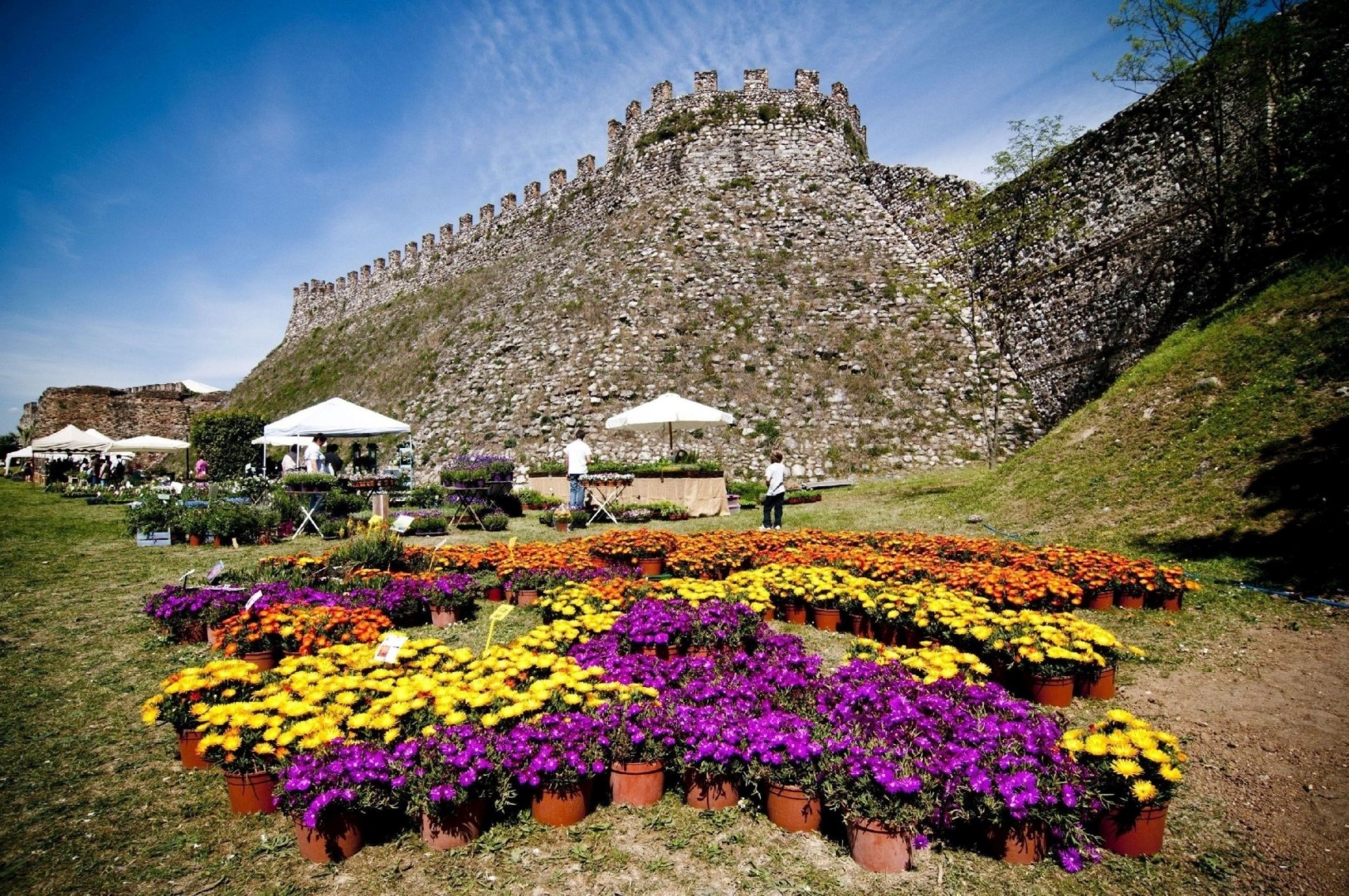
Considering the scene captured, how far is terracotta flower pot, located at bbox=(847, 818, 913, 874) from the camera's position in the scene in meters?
3.32

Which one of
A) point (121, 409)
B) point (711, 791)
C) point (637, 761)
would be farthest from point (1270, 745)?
point (121, 409)

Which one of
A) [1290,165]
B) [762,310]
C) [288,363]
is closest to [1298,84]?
[1290,165]

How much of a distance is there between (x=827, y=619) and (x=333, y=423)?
15.0m

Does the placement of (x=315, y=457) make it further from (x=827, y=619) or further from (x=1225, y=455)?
(x=1225, y=455)

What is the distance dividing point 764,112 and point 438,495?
24.0 metres

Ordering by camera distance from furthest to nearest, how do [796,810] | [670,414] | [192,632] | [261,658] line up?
[670,414] → [192,632] → [261,658] → [796,810]

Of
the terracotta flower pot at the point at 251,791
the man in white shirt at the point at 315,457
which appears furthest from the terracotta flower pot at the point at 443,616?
the man in white shirt at the point at 315,457

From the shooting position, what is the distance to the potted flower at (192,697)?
14.2ft

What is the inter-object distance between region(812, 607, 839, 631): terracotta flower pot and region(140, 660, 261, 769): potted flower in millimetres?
5502

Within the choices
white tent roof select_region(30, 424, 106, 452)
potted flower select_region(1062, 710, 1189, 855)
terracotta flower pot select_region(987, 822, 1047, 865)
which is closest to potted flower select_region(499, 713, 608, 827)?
terracotta flower pot select_region(987, 822, 1047, 865)

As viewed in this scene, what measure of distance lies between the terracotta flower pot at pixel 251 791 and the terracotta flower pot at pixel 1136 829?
4711 millimetres

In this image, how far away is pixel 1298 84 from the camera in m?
14.9

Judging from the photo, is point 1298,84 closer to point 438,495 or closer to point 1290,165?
point 1290,165

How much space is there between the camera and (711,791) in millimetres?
3863
